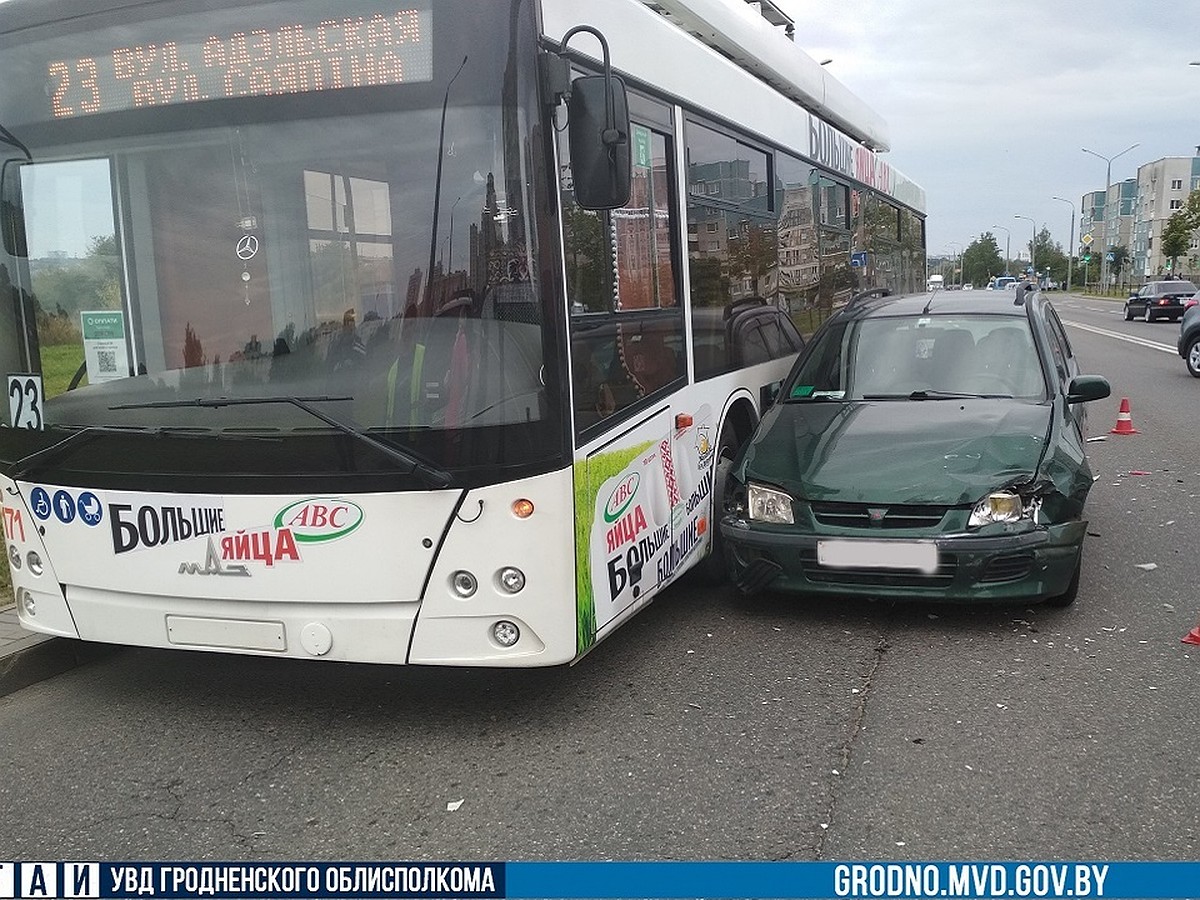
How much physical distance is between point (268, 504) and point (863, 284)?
7573mm

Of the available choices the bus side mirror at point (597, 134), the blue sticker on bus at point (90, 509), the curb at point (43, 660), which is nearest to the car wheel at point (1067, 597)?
the bus side mirror at point (597, 134)

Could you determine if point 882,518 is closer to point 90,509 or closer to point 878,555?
Result: point 878,555

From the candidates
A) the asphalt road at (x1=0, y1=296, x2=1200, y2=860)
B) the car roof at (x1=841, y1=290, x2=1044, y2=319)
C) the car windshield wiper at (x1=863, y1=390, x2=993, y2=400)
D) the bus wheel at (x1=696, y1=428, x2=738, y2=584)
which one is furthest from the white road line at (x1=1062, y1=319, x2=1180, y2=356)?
the asphalt road at (x1=0, y1=296, x2=1200, y2=860)

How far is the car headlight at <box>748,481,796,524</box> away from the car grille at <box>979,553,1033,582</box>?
952 mm

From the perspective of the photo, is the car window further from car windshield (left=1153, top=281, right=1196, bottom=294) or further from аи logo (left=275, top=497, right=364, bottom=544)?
car windshield (left=1153, top=281, right=1196, bottom=294)

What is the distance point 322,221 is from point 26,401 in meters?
1.54

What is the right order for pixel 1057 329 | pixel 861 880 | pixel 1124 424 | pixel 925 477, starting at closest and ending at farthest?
pixel 861 880 < pixel 925 477 < pixel 1057 329 < pixel 1124 424

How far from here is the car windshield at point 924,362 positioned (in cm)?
650

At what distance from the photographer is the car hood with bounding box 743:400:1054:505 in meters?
5.43

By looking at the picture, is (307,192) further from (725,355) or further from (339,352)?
(725,355)

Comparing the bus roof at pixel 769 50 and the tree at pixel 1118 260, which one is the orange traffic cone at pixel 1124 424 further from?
the tree at pixel 1118 260

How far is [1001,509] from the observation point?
534 cm

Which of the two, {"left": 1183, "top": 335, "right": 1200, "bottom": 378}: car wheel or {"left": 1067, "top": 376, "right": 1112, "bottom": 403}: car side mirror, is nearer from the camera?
{"left": 1067, "top": 376, "right": 1112, "bottom": 403}: car side mirror

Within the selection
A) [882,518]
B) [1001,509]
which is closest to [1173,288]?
[1001,509]
